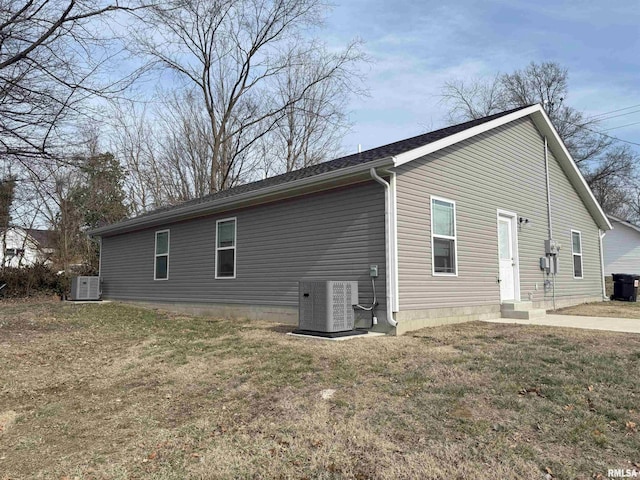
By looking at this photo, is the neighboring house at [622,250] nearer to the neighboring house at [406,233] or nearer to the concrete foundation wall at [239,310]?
the neighboring house at [406,233]

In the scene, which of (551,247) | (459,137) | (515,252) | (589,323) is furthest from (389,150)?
(551,247)

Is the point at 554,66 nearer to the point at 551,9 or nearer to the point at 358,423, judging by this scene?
the point at 551,9

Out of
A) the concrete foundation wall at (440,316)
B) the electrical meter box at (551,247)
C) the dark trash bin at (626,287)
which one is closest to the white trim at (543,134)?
the dark trash bin at (626,287)

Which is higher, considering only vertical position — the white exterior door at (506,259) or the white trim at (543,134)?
the white trim at (543,134)

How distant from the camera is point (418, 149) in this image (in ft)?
25.0

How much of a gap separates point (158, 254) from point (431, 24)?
31.9ft

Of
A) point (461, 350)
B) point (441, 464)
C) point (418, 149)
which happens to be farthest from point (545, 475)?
point (418, 149)

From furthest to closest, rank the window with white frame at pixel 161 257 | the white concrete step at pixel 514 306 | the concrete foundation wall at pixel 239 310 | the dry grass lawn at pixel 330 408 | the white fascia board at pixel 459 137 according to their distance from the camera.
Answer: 1. the window with white frame at pixel 161 257
2. the white concrete step at pixel 514 306
3. the concrete foundation wall at pixel 239 310
4. the white fascia board at pixel 459 137
5. the dry grass lawn at pixel 330 408

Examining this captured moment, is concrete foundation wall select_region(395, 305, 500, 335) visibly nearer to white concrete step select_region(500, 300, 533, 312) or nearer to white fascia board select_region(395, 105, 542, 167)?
white concrete step select_region(500, 300, 533, 312)

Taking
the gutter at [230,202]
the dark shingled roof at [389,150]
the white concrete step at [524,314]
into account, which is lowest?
the white concrete step at [524,314]

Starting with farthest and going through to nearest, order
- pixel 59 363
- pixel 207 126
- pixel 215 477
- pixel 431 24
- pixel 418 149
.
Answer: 1. pixel 207 126
2. pixel 431 24
3. pixel 418 149
4. pixel 59 363
5. pixel 215 477

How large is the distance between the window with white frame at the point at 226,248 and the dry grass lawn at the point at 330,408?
3674 mm

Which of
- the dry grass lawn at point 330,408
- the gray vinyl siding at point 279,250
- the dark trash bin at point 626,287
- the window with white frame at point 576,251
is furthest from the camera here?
the dark trash bin at point 626,287

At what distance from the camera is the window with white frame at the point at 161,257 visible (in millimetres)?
12656
